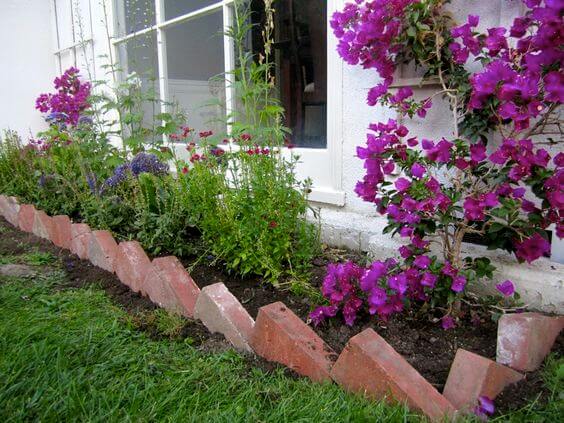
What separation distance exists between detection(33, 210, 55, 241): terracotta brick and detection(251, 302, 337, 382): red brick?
225cm

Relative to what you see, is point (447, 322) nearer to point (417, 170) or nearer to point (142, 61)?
point (417, 170)

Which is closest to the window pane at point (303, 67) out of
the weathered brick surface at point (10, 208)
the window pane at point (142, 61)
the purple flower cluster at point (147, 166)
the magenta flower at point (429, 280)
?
the purple flower cluster at point (147, 166)

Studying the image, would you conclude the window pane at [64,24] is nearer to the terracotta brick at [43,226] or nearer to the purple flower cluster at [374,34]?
the terracotta brick at [43,226]

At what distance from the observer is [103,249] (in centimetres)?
254

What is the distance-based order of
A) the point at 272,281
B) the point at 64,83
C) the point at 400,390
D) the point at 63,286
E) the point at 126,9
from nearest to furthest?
the point at 400,390 < the point at 272,281 < the point at 63,286 < the point at 64,83 < the point at 126,9

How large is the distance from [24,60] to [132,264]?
5859mm

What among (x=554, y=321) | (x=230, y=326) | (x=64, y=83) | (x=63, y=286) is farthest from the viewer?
(x=64, y=83)

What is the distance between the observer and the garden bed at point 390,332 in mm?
1407

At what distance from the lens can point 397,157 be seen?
1664 mm

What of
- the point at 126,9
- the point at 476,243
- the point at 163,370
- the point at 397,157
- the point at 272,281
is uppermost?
the point at 126,9

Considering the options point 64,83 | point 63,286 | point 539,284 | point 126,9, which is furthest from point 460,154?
point 126,9

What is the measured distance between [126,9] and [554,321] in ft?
16.9

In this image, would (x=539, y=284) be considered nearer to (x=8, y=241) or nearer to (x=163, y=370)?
(x=163, y=370)

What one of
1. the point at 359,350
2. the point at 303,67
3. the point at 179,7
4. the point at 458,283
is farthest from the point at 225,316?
the point at 179,7
